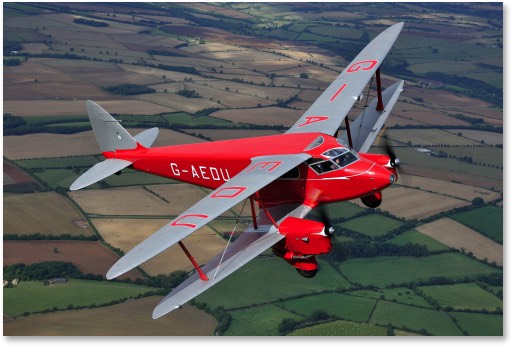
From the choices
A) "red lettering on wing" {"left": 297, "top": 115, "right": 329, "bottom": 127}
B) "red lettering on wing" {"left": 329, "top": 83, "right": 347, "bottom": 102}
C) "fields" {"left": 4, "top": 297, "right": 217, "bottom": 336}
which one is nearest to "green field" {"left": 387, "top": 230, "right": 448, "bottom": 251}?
"fields" {"left": 4, "top": 297, "right": 217, "bottom": 336}

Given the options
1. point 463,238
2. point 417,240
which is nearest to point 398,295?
point 417,240

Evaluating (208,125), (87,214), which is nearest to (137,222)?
(87,214)

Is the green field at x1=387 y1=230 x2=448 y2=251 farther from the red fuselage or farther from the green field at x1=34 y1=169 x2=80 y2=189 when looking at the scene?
the red fuselage

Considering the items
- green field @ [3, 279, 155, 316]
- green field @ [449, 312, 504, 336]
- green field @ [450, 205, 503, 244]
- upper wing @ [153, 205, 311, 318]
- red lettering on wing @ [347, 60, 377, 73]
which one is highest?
red lettering on wing @ [347, 60, 377, 73]

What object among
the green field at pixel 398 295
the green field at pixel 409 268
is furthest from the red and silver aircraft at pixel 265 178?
the green field at pixel 409 268

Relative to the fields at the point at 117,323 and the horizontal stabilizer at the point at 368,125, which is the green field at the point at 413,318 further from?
the horizontal stabilizer at the point at 368,125

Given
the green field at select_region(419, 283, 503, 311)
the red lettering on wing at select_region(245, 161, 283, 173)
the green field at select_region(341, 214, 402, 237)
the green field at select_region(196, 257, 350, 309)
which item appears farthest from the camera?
the green field at select_region(341, 214, 402, 237)

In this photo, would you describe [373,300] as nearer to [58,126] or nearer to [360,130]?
[360,130]

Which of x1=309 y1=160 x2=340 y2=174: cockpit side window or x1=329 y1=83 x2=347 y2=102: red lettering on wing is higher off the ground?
x1=329 y1=83 x2=347 y2=102: red lettering on wing
